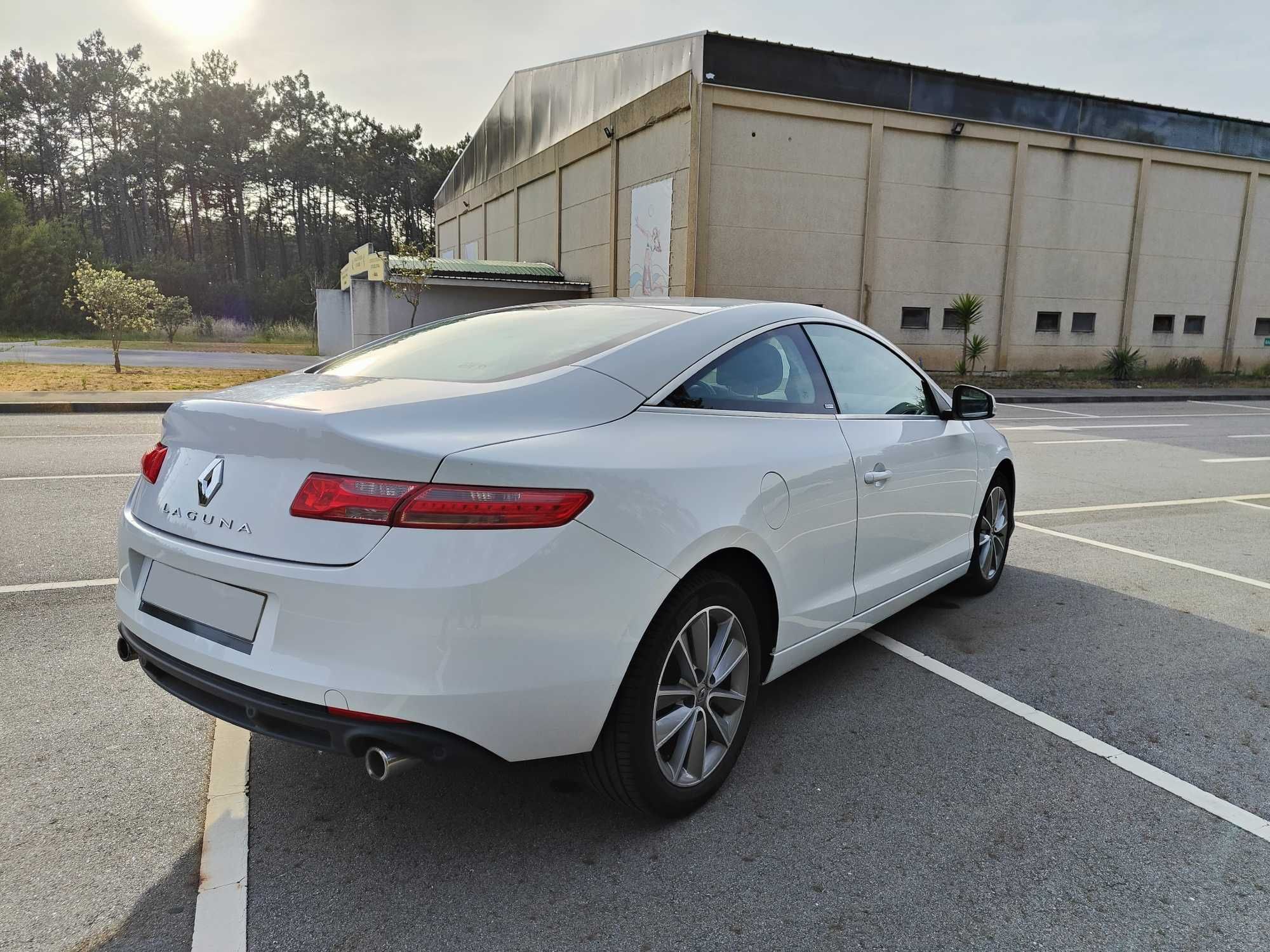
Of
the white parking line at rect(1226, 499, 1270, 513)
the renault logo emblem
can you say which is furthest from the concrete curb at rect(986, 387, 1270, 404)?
the renault logo emblem

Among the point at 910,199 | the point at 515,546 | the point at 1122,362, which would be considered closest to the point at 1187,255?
the point at 1122,362

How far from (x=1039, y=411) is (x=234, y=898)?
60.0ft

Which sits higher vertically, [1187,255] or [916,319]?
[1187,255]

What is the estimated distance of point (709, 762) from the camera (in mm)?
2803

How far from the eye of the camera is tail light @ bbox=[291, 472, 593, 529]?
6.98ft

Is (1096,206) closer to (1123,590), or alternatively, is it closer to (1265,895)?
(1123,590)

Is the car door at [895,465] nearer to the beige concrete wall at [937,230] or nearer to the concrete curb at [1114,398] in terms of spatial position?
the concrete curb at [1114,398]

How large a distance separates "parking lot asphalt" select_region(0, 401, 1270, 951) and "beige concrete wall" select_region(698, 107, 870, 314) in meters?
17.8

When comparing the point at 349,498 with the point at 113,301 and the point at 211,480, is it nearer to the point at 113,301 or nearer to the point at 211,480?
the point at 211,480

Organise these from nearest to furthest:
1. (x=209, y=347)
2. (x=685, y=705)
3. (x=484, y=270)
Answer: (x=685, y=705)
(x=484, y=270)
(x=209, y=347)

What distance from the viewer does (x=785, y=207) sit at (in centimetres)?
2195

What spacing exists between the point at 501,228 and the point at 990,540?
34074mm

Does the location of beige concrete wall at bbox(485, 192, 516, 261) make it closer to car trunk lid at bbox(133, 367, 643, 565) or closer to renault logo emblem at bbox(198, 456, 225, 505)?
car trunk lid at bbox(133, 367, 643, 565)

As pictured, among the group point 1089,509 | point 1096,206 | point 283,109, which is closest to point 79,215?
point 283,109
